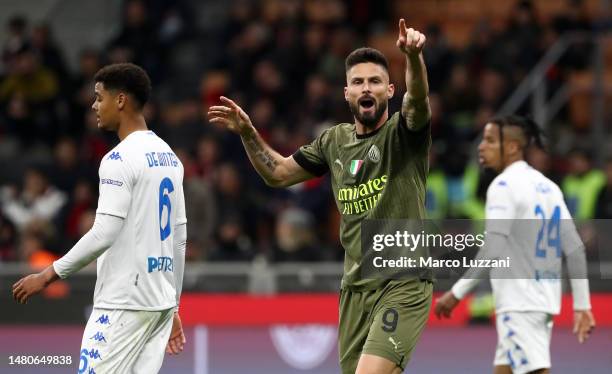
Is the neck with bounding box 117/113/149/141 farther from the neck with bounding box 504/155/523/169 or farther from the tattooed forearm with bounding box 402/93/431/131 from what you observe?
the neck with bounding box 504/155/523/169

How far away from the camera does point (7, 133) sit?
16422mm

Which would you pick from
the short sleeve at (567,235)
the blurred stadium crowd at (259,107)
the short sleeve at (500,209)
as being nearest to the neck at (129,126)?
the short sleeve at (500,209)

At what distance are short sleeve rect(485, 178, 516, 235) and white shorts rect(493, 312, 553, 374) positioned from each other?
1.84 ft

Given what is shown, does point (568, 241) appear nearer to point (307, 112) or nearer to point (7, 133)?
point (307, 112)

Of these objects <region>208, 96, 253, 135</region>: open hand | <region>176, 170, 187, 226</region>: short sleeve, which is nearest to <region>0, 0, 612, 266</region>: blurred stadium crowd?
<region>208, 96, 253, 135</region>: open hand

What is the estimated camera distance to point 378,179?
6965mm

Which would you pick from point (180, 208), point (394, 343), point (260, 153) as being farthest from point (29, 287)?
point (394, 343)

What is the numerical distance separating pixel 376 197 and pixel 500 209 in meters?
1.45

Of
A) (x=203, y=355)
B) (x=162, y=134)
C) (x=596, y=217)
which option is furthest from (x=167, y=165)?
(x=162, y=134)

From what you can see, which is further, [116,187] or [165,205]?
[165,205]

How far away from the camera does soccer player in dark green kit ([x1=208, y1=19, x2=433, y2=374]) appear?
6727mm

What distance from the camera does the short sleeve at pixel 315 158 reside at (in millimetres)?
7422

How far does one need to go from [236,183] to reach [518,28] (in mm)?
4063

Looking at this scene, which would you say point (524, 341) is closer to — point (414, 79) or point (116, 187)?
point (414, 79)
